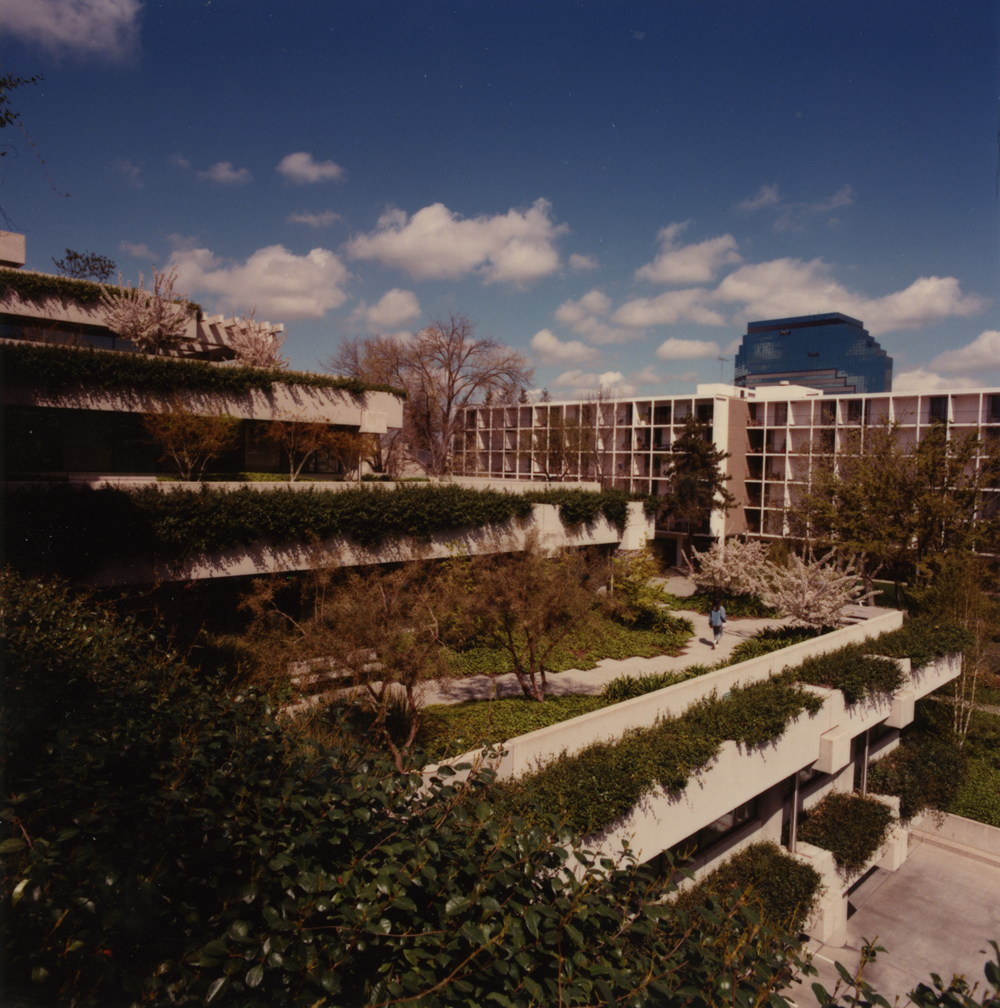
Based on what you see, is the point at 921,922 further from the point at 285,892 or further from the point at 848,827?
the point at 285,892

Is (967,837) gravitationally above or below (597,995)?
below

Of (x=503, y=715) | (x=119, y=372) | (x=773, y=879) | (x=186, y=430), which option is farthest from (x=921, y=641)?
(x=119, y=372)

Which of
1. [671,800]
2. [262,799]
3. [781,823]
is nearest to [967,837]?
[781,823]

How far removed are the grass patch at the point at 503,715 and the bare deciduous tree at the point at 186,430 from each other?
10342mm

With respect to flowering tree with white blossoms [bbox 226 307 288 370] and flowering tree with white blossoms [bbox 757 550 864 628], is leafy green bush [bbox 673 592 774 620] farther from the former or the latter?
flowering tree with white blossoms [bbox 226 307 288 370]

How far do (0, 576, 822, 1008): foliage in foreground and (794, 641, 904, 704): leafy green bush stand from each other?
13.8 metres

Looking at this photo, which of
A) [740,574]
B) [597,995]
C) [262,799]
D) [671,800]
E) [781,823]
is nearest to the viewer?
[597,995]

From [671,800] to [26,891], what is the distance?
10173 millimetres

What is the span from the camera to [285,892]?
2750 millimetres

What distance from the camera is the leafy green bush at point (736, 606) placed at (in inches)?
1059

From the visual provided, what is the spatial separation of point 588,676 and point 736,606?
1257 centimetres

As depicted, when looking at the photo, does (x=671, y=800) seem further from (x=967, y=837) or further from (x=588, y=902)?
(x=967, y=837)

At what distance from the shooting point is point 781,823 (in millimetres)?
16188

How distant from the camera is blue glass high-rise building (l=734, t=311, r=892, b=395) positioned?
561 feet
